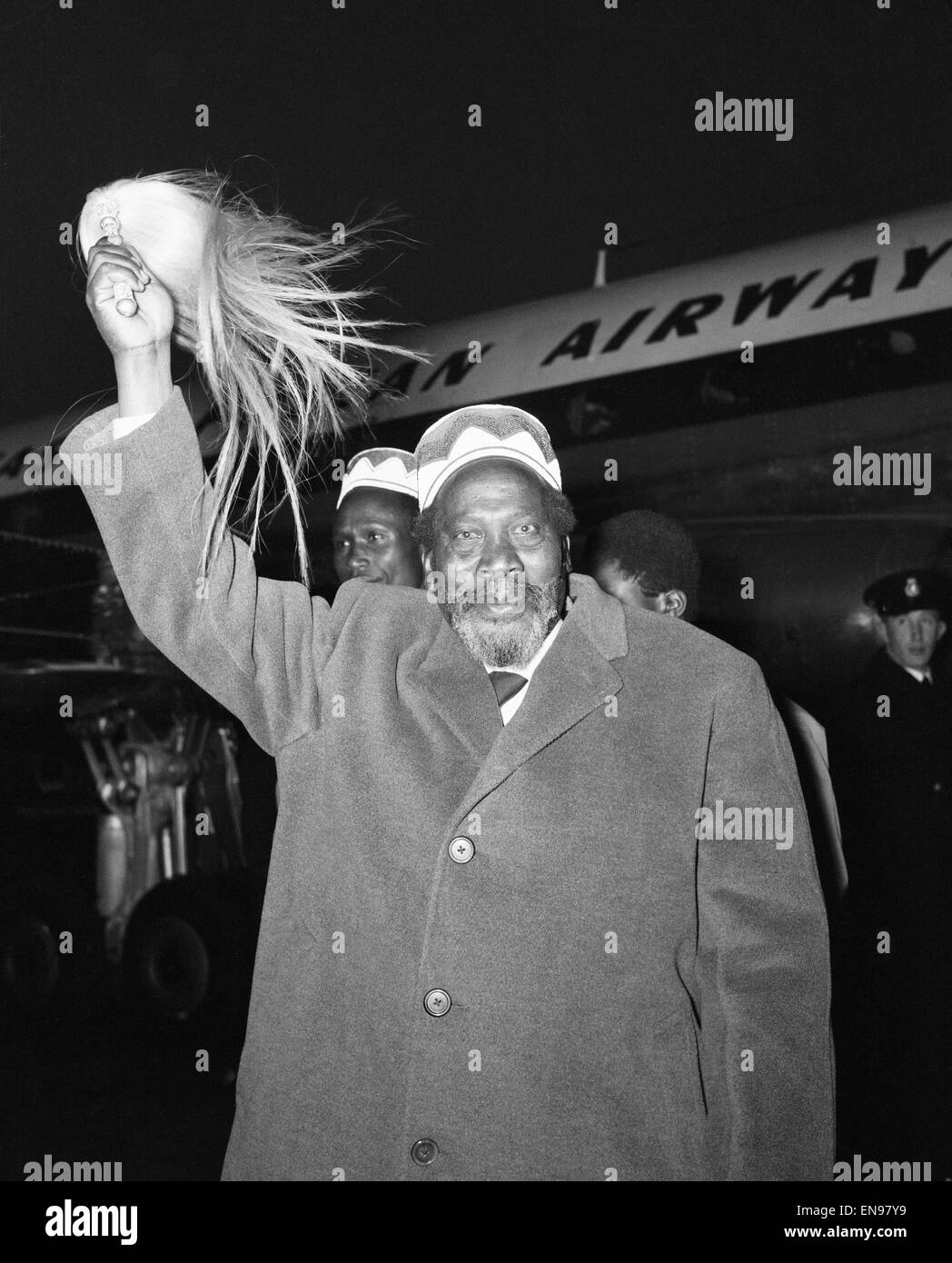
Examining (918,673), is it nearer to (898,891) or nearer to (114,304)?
(898,891)

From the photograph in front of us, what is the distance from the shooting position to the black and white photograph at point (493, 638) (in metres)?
1.47

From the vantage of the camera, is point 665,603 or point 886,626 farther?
point 886,626

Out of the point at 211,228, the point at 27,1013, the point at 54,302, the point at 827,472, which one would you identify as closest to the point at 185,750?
the point at 27,1013

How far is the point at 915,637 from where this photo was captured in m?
4.02

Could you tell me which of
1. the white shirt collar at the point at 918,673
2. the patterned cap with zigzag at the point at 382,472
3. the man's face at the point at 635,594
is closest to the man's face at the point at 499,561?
the man's face at the point at 635,594

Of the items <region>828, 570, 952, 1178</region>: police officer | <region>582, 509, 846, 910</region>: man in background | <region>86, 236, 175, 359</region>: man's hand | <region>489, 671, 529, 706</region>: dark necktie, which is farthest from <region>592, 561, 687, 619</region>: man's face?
<region>86, 236, 175, 359</region>: man's hand

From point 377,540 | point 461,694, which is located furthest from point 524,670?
point 377,540

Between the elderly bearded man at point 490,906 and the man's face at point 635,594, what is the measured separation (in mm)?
1421

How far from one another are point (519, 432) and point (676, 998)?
0.85m

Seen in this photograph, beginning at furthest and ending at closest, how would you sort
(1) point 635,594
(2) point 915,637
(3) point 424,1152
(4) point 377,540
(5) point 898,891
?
(2) point 915,637, (5) point 898,891, (4) point 377,540, (1) point 635,594, (3) point 424,1152

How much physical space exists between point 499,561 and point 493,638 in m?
0.12

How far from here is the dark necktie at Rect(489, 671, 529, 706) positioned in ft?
5.50

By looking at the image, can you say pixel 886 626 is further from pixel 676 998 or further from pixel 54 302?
pixel 54 302

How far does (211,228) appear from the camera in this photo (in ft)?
5.72
